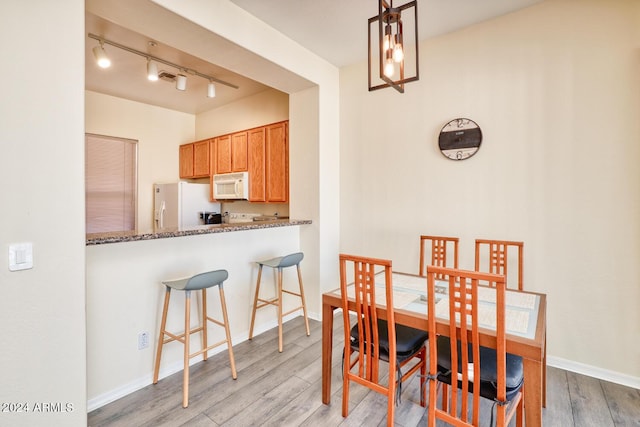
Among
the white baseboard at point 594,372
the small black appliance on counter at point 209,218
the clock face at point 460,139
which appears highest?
the clock face at point 460,139

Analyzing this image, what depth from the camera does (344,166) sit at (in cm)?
353

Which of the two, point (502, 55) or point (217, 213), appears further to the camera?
point (217, 213)

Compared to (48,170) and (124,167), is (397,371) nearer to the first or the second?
(48,170)

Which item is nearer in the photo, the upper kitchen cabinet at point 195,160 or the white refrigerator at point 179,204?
the white refrigerator at point 179,204

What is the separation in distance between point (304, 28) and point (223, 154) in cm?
235

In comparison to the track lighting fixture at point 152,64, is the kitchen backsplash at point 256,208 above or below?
below

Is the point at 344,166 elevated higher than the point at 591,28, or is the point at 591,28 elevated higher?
the point at 591,28

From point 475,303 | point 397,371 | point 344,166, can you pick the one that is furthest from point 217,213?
point 475,303

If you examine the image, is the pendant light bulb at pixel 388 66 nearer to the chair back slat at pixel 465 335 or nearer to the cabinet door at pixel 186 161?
the chair back slat at pixel 465 335

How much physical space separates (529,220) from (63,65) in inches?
125

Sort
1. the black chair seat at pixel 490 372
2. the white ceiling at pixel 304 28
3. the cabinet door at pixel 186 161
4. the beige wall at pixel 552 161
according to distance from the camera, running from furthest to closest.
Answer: the cabinet door at pixel 186 161 < the white ceiling at pixel 304 28 < the beige wall at pixel 552 161 < the black chair seat at pixel 490 372

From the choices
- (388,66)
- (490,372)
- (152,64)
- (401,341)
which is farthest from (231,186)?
(490,372)

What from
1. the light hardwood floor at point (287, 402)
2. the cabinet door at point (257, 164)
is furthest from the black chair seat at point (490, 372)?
the cabinet door at point (257, 164)

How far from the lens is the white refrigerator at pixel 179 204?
4.43 m
